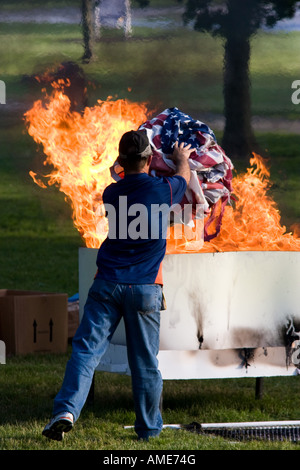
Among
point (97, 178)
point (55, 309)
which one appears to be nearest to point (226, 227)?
point (97, 178)

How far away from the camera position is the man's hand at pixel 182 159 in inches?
205

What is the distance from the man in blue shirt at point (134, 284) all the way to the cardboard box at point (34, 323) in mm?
3341

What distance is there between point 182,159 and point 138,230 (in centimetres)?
62

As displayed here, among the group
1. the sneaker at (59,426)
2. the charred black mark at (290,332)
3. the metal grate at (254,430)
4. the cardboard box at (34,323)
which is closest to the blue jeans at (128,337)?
the sneaker at (59,426)

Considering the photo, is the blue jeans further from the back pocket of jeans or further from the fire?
the fire

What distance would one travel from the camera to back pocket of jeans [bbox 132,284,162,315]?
4.80 meters

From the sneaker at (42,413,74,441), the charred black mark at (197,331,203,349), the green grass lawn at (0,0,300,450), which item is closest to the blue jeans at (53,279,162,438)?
the sneaker at (42,413,74,441)

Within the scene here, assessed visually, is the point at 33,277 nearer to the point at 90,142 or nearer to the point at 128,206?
the point at 90,142

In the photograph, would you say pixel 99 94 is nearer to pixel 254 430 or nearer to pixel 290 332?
pixel 290 332

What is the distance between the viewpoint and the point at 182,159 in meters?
5.26

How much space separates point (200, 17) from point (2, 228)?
18.0 feet

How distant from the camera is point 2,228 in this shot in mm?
16422

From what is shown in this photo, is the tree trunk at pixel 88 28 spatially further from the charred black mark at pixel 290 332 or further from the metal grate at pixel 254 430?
the metal grate at pixel 254 430

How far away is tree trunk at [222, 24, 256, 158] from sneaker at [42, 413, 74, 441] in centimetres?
1031
